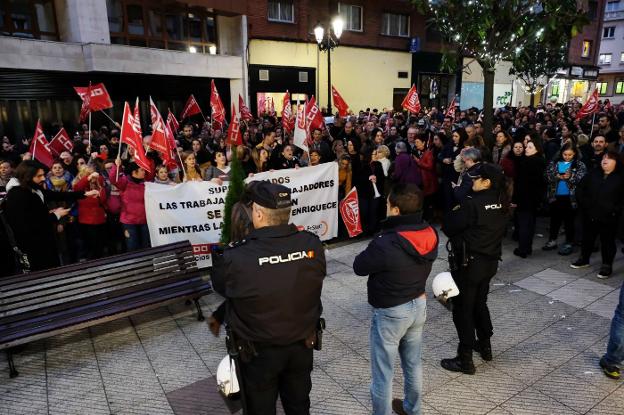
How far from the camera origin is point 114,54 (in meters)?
17.3

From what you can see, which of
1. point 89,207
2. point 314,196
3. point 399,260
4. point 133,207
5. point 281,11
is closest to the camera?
point 399,260

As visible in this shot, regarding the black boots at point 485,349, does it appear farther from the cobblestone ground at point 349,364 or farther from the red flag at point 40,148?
the red flag at point 40,148

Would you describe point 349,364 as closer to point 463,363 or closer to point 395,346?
point 463,363

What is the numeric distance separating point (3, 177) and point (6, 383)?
13.0 feet

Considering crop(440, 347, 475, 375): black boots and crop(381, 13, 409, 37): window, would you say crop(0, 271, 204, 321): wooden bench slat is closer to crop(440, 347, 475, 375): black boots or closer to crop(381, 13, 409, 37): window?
crop(440, 347, 475, 375): black boots

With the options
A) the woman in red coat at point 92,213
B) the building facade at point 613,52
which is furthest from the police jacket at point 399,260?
the building facade at point 613,52

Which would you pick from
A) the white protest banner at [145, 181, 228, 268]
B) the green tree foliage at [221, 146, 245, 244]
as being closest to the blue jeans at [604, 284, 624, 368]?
the green tree foliage at [221, 146, 245, 244]

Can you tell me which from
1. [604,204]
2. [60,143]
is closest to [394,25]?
[60,143]

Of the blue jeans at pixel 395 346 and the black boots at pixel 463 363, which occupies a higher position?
Answer: the blue jeans at pixel 395 346

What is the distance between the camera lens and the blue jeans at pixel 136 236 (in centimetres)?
641

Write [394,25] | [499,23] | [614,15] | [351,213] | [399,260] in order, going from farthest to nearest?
[614,15] → [394,25] → [499,23] → [351,213] → [399,260]

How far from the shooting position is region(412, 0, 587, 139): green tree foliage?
7.42 metres

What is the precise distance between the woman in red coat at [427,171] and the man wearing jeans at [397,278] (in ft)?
17.7

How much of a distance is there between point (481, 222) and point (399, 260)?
1.23m
